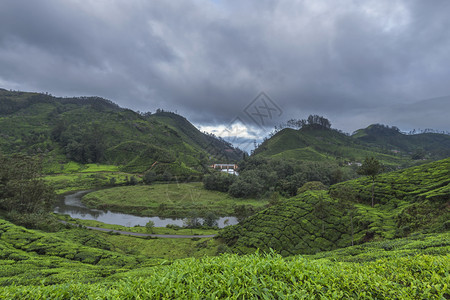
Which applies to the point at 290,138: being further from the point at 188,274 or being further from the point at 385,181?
the point at 188,274

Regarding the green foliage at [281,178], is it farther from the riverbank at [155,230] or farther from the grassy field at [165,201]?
the riverbank at [155,230]

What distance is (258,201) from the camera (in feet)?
211

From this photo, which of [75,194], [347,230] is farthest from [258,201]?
[75,194]

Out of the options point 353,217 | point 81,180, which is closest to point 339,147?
point 353,217

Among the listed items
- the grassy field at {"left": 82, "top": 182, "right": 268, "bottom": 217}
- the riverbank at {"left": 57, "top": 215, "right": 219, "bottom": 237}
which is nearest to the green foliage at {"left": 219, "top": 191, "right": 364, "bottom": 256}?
the riverbank at {"left": 57, "top": 215, "right": 219, "bottom": 237}

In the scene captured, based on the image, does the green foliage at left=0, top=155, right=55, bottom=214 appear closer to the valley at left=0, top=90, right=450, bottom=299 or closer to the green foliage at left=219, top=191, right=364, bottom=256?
the valley at left=0, top=90, right=450, bottom=299

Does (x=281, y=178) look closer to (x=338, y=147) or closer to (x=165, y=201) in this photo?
(x=165, y=201)

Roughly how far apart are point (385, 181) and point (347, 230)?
14.2 meters

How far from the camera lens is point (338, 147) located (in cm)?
14250

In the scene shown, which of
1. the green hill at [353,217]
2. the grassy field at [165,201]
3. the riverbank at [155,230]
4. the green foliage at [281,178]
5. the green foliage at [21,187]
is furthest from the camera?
the green foliage at [281,178]

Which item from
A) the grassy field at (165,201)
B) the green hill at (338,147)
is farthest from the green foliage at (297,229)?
the green hill at (338,147)

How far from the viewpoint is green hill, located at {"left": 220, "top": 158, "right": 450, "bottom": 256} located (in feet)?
53.0

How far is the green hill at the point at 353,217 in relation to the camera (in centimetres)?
1616

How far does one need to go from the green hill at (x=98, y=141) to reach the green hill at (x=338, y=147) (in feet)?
127
